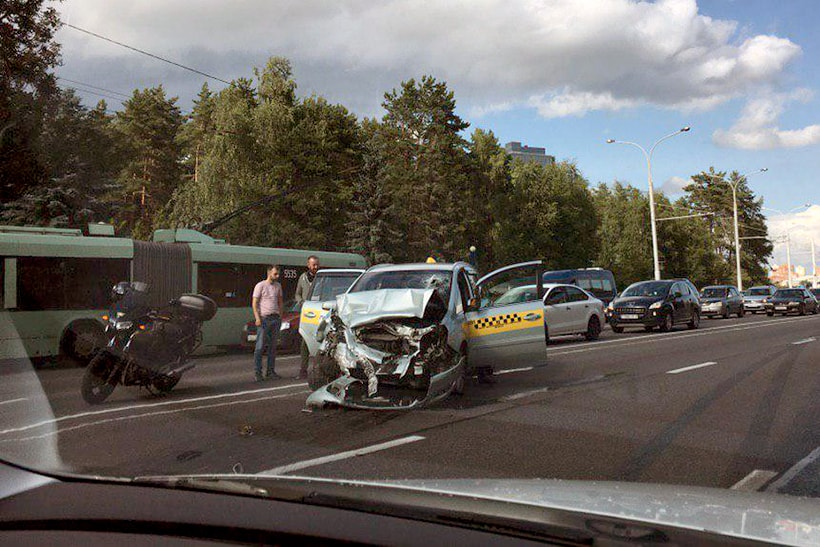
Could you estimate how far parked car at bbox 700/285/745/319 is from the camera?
119ft

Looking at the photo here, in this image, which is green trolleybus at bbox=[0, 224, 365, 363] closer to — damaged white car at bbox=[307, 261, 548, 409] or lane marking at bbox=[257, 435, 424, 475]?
damaged white car at bbox=[307, 261, 548, 409]

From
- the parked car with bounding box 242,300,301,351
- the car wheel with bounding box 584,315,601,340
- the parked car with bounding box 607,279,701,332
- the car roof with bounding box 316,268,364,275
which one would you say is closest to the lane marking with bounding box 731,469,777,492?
the car roof with bounding box 316,268,364,275

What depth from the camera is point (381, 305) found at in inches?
352

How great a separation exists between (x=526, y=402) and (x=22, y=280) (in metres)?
12.3

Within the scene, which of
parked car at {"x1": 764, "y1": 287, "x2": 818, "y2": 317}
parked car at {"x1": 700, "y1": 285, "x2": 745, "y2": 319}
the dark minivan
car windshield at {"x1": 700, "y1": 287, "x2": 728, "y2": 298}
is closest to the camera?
the dark minivan

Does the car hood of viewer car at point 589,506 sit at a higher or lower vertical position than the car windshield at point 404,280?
lower

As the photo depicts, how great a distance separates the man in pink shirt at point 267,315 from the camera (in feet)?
38.3

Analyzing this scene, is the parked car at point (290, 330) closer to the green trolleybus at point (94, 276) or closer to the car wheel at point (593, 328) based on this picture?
the green trolleybus at point (94, 276)

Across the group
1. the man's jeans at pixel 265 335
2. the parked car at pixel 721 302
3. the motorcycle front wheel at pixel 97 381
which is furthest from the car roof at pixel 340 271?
the parked car at pixel 721 302

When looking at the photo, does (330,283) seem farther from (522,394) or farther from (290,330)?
(522,394)

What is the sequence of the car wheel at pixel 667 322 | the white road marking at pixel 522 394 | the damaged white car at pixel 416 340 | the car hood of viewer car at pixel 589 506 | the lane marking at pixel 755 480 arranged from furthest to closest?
the car wheel at pixel 667 322, the white road marking at pixel 522 394, the damaged white car at pixel 416 340, the lane marking at pixel 755 480, the car hood of viewer car at pixel 589 506

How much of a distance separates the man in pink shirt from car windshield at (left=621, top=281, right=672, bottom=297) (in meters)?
16.1

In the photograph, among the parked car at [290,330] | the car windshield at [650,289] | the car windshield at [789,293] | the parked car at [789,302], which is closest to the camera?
the parked car at [290,330]

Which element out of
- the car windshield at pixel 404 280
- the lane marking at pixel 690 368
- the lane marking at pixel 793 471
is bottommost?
the lane marking at pixel 793 471
